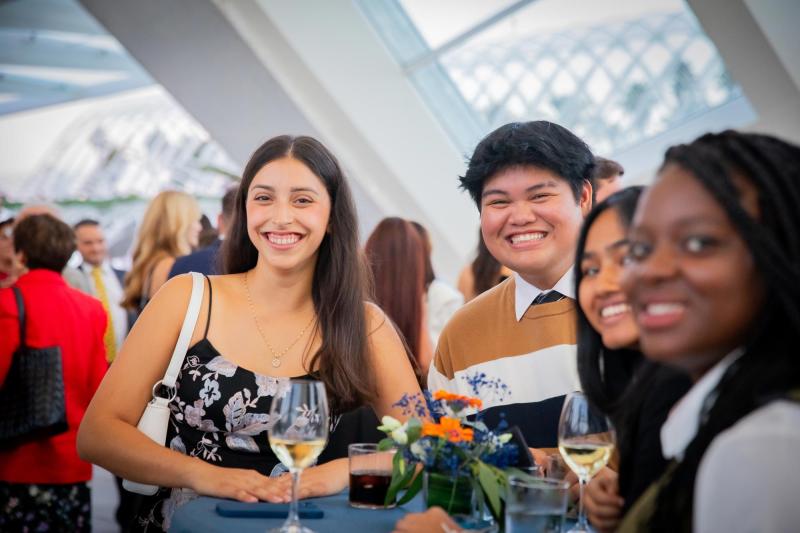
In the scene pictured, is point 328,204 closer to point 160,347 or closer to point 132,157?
point 160,347

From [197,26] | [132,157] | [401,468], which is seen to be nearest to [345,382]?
[401,468]

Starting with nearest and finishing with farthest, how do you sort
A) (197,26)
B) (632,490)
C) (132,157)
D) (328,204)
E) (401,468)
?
(632,490), (401,468), (328,204), (197,26), (132,157)

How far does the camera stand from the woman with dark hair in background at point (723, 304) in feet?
3.28

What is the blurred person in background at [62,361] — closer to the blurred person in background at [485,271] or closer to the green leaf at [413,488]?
the blurred person in background at [485,271]

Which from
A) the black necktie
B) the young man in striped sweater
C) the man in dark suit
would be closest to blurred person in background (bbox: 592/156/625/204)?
the young man in striped sweater

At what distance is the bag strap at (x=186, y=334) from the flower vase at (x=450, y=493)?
98 centimetres

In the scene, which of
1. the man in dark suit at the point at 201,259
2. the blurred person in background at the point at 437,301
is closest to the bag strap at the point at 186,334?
the man in dark suit at the point at 201,259

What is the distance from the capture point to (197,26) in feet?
18.6

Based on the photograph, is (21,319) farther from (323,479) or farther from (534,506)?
(534,506)

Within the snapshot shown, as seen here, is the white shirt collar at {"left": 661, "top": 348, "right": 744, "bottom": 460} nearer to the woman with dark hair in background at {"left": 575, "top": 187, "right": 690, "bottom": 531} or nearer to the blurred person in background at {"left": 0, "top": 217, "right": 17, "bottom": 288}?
the woman with dark hair in background at {"left": 575, "top": 187, "right": 690, "bottom": 531}

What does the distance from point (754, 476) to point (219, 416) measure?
1746 mm

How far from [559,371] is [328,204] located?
835 millimetres

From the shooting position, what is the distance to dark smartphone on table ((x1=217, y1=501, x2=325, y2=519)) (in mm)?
1874

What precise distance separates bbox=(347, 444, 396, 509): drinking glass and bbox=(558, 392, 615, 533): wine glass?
391 mm
